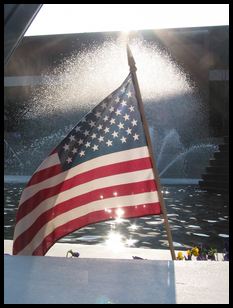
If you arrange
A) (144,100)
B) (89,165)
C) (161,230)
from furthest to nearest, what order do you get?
1. (144,100)
2. (161,230)
3. (89,165)

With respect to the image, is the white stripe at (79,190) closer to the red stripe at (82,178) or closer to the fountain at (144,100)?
the red stripe at (82,178)

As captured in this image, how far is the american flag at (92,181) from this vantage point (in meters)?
2.68

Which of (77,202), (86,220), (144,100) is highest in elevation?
(144,100)

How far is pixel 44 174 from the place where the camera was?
2.74m

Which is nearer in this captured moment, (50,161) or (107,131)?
(50,161)

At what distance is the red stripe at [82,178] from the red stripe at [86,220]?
22 centimetres

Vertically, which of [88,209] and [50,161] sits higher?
[50,161]

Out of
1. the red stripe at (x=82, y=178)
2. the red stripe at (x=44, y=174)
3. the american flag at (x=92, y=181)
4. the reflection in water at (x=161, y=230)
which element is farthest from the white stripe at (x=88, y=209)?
the reflection in water at (x=161, y=230)

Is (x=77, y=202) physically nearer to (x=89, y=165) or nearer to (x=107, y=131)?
(x=89, y=165)

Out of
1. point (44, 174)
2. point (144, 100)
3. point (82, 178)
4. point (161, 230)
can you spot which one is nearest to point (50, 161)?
point (44, 174)

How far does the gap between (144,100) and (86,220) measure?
77.0 feet

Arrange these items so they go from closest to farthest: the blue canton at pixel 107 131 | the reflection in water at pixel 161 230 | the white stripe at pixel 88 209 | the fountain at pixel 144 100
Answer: the white stripe at pixel 88 209, the blue canton at pixel 107 131, the reflection in water at pixel 161 230, the fountain at pixel 144 100

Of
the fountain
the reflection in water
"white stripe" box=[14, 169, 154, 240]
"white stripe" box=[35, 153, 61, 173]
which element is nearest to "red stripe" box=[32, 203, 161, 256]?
"white stripe" box=[14, 169, 154, 240]

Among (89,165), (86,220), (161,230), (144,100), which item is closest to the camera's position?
(86,220)
